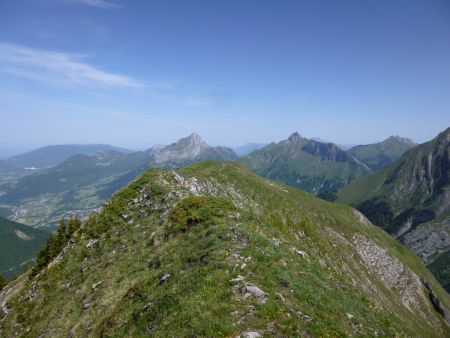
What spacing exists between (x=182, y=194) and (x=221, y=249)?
17462mm

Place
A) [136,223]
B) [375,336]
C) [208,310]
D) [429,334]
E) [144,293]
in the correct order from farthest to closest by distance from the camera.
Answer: [429,334] < [136,223] < [144,293] < [375,336] < [208,310]

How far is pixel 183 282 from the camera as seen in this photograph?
1877 cm

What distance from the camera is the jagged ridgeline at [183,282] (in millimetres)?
14961

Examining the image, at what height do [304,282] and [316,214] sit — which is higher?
[304,282]

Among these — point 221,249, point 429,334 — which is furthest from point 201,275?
point 429,334

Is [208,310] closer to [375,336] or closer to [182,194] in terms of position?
[375,336]

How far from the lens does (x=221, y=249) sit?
21.0 m

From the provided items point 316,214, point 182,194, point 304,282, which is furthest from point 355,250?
point 304,282

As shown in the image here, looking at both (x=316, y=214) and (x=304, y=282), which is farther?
(x=316, y=214)

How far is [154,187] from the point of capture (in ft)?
132

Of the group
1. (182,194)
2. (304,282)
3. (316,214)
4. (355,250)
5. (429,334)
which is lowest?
(429,334)

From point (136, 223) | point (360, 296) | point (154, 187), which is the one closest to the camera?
point (360, 296)

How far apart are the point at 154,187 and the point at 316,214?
192 feet

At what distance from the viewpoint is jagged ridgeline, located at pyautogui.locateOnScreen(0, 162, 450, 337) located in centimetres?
1496
